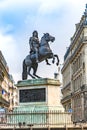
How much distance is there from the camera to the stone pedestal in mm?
33406

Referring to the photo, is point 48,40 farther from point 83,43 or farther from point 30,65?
point 83,43

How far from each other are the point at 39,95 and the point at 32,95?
1.86 ft

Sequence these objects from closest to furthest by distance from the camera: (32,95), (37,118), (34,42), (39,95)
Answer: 1. (37,118)
2. (39,95)
3. (32,95)
4. (34,42)

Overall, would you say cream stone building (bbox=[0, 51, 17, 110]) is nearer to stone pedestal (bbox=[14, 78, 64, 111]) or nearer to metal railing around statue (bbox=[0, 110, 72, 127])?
stone pedestal (bbox=[14, 78, 64, 111])

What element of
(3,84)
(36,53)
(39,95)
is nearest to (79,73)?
(3,84)

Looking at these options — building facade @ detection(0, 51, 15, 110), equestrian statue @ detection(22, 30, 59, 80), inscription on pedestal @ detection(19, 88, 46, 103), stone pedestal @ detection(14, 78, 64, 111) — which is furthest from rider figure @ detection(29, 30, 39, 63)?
building facade @ detection(0, 51, 15, 110)

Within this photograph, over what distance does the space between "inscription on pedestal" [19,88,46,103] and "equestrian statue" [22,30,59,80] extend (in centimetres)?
194

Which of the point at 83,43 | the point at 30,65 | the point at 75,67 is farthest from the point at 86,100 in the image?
the point at 30,65

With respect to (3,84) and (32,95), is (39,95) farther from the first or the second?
(3,84)

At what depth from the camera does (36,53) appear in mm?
35094

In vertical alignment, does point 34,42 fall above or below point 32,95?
above

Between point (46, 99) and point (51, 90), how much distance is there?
0.79 meters

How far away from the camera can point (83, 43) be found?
287ft

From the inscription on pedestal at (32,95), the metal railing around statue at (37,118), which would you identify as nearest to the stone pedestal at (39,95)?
the inscription on pedestal at (32,95)
